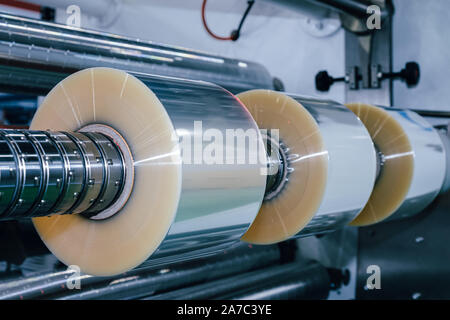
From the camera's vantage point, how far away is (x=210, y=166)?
19.7 inches

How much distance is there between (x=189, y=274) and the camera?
1.21 metres

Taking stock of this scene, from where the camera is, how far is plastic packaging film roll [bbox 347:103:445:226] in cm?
95

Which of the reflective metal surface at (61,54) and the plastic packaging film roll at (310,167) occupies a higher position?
the reflective metal surface at (61,54)

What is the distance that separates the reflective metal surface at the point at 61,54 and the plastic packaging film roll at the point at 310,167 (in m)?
0.26

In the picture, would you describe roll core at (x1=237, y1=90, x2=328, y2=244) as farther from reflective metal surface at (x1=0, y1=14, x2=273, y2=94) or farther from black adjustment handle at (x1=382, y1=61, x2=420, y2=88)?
black adjustment handle at (x1=382, y1=61, x2=420, y2=88)

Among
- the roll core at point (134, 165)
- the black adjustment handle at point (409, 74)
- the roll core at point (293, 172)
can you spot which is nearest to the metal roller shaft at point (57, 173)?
the roll core at point (134, 165)

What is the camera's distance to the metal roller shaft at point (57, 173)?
45 cm

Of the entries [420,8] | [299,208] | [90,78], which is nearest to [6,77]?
[90,78]

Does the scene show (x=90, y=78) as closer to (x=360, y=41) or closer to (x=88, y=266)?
(x=88, y=266)

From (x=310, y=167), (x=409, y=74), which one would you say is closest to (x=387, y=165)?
(x=310, y=167)

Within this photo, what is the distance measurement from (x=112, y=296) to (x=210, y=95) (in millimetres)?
670

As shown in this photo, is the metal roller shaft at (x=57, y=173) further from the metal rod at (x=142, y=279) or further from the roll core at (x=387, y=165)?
the roll core at (x=387, y=165)

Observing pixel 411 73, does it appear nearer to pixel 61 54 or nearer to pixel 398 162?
pixel 398 162

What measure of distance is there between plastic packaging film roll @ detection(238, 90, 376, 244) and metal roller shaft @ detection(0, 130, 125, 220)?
291mm
